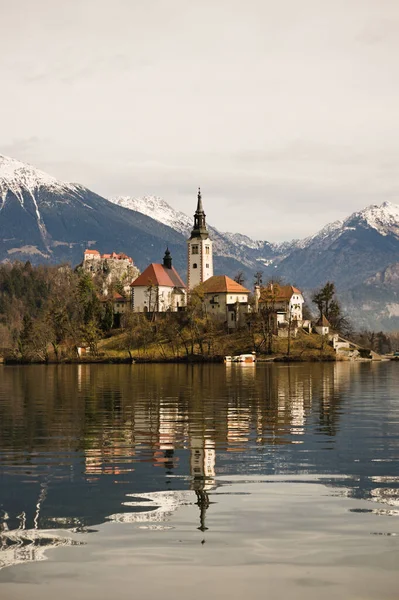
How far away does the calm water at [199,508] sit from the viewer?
1745 centimetres

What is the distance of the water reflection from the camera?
2367cm

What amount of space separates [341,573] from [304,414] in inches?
1337

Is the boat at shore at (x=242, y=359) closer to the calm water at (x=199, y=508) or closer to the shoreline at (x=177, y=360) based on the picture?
the shoreline at (x=177, y=360)

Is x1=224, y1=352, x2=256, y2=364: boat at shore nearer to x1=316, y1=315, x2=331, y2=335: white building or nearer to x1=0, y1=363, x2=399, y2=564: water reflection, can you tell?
x1=316, y1=315, x2=331, y2=335: white building

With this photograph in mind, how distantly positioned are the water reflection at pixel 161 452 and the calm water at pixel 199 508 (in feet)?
0.33

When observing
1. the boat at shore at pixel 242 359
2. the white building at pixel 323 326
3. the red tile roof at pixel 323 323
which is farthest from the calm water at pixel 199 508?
the red tile roof at pixel 323 323

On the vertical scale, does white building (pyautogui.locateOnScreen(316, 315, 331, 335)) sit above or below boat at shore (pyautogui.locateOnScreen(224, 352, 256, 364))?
above

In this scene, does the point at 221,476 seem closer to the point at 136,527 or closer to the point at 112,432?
the point at 136,527

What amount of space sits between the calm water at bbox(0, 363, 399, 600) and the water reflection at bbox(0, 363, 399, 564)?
10cm

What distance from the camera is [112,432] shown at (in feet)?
136

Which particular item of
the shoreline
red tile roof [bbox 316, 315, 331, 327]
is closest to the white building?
red tile roof [bbox 316, 315, 331, 327]

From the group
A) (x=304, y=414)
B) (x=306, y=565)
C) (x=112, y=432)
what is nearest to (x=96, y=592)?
(x=306, y=565)

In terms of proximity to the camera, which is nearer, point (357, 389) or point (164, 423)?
point (164, 423)

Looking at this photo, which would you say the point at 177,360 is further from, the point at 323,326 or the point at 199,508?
the point at 199,508
